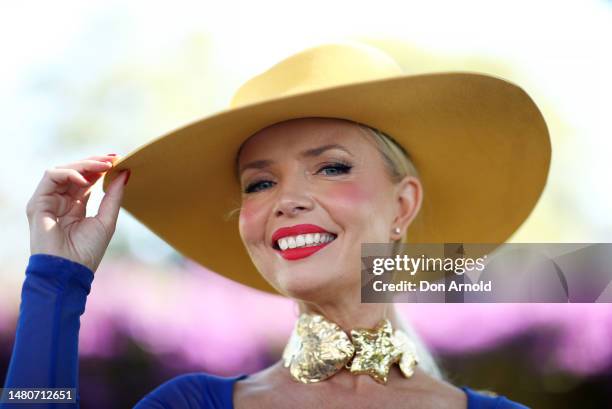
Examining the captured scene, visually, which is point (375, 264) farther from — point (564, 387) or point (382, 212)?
point (564, 387)

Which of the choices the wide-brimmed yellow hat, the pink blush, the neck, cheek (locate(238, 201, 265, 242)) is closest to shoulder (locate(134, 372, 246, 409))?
the neck

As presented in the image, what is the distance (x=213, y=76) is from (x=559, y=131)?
2.04 metres

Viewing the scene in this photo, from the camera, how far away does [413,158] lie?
2777mm

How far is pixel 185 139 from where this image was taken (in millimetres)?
2557

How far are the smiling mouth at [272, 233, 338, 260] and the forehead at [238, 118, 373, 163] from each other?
25 centimetres

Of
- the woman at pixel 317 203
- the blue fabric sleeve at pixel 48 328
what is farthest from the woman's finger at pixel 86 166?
the blue fabric sleeve at pixel 48 328

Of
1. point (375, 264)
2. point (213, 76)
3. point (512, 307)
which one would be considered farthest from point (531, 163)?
point (213, 76)

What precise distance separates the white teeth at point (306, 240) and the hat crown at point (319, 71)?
0.40m

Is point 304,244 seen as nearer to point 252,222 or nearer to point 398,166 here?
point 252,222

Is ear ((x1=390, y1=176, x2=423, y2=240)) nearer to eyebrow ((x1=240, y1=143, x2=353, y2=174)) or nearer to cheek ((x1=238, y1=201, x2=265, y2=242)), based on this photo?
eyebrow ((x1=240, y1=143, x2=353, y2=174))

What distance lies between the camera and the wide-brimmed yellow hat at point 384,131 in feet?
7.93

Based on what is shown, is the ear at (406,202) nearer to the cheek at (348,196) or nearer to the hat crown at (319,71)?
the cheek at (348,196)

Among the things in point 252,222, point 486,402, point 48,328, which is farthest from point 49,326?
point 486,402

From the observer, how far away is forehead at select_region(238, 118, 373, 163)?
8.12 feet
